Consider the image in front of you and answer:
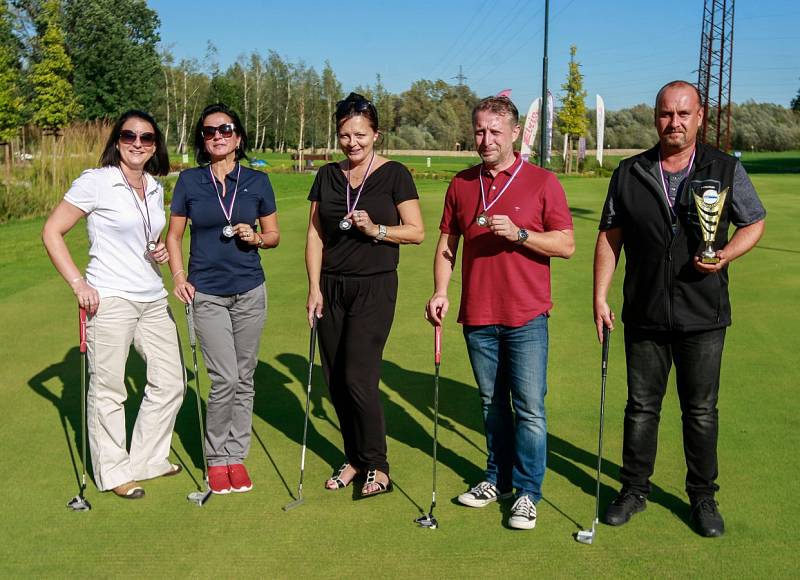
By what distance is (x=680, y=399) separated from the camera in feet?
14.4

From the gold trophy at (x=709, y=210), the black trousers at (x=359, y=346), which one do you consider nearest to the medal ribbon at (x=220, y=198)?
the black trousers at (x=359, y=346)

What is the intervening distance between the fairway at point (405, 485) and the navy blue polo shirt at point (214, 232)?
1.10 m

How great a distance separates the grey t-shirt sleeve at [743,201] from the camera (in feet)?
13.5

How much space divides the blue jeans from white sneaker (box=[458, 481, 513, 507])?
10 cm

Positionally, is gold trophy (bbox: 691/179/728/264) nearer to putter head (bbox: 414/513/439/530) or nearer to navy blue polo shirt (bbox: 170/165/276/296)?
putter head (bbox: 414/513/439/530)

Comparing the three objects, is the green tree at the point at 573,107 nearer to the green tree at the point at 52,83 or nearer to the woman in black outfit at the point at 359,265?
the green tree at the point at 52,83

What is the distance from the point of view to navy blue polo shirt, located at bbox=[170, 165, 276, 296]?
482cm

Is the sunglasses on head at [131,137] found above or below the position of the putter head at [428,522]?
above

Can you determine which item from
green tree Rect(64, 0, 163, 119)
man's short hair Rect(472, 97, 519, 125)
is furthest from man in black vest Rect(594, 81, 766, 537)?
green tree Rect(64, 0, 163, 119)

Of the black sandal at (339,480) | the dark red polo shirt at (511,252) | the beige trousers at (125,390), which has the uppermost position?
the dark red polo shirt at (511,252)

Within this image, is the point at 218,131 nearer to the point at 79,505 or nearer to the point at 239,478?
the point at 239,478

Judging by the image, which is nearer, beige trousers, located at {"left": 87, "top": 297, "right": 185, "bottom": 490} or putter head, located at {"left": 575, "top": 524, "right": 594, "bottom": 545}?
putter head, located at {"left": 575, "top": 524, "right": 594, "bottom": 545}

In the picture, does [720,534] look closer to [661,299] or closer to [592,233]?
[661,299]

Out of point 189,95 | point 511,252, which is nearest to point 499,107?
point 511,252
